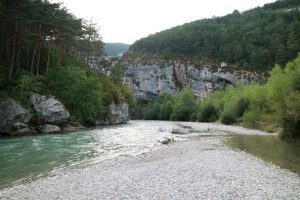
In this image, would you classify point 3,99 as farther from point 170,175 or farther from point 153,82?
point 153,82

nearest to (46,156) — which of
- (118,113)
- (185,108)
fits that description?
(118,113)

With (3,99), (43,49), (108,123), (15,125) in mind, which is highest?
(43,49)

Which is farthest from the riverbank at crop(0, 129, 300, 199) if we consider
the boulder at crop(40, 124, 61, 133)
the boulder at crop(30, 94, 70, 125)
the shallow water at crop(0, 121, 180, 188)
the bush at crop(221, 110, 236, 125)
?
the bush at crop(221, 110, 236, 125)

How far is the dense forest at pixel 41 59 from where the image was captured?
5000 centimetres

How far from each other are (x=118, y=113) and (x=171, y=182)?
7174 centimetres

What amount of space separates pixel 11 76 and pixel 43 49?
573 inches

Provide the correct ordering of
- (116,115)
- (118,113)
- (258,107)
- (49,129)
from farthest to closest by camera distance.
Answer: (118,113) → (116,115) → (258,107) → (49,129)

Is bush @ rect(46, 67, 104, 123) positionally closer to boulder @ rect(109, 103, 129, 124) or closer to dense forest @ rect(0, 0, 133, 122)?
dense forest @ rect(0, 0, 133, 122)

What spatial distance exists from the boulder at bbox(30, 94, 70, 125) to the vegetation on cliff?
30754 millimetres

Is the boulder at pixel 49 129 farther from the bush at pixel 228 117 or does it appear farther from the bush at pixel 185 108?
the bush at pixel 185 108

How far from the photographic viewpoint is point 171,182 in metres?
17.4

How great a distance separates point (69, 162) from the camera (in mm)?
25906

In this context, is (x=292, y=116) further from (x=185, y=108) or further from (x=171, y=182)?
(x=185, y=108)

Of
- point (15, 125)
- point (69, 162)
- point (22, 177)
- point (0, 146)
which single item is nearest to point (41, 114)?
point (15, 125)
